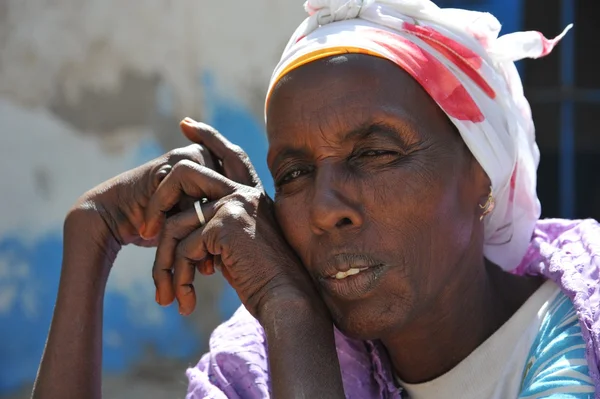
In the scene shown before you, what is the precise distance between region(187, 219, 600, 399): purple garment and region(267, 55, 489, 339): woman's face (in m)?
0.31

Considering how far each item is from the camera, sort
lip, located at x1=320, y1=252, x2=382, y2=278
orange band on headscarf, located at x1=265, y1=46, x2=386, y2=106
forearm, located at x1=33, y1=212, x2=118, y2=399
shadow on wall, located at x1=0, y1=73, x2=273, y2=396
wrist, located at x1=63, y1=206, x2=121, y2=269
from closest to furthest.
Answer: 1. lip, located at x1=320, y1=252, x2=382, y2=278
2. orange band on headscarf, located at x1=265, y1=46, x2=386, y2=106
3. forearm, located at x1=33, y1=212, x2=118, y2=399
4. wrist, located at x1=63, y1=206, x2=121, y2=269
5. shadow on wall, located at x1=0, y1=73, x2=273, y2=396

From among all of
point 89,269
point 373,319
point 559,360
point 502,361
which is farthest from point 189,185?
point 559,360

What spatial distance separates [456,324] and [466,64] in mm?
765

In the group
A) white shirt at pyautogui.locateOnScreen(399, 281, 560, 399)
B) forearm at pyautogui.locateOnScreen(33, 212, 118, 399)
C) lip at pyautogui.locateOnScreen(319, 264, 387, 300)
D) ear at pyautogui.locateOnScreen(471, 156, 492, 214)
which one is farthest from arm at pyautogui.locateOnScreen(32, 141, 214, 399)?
white shirt at pyautogui.locateOnScreen(399, 281, 560, 399)

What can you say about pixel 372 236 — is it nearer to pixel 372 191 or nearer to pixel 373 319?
pixel 372 191

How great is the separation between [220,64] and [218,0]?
1.18ft

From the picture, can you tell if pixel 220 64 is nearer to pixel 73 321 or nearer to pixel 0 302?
pixel 0 302

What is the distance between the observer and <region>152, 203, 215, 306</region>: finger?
2561 millimetres

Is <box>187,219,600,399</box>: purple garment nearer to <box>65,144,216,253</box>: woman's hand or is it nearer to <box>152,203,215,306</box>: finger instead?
<box>152,203,215,306</box>: finger

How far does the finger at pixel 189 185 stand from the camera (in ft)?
8.51

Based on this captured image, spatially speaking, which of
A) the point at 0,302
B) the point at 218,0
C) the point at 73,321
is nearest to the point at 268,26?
the point at 218,0

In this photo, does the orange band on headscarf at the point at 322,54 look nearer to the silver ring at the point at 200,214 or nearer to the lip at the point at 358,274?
the silver ring at the point at 200,214

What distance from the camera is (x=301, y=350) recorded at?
2.33 metres

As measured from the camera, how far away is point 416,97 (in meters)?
2.44
